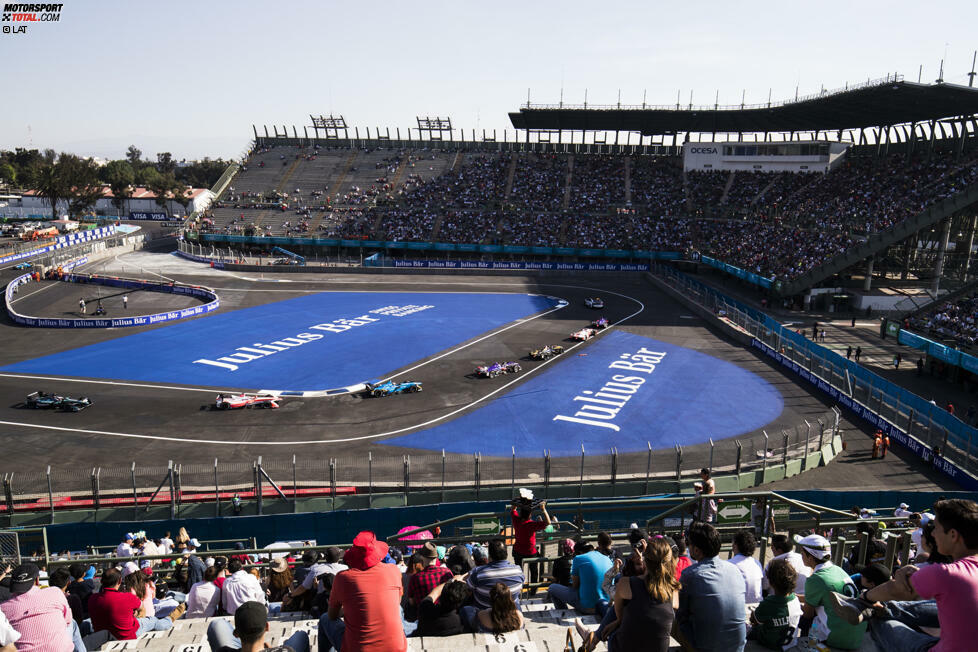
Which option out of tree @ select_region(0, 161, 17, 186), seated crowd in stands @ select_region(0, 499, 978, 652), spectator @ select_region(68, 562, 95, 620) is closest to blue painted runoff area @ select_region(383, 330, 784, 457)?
spectator @ select_region(68, 562, 95, 620)

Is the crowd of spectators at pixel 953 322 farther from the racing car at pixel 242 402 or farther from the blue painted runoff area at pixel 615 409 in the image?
the racing car at pixel 242 402

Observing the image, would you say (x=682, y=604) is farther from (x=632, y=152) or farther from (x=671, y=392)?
(x=632, y=152)

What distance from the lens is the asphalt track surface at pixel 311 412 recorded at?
26797 mm

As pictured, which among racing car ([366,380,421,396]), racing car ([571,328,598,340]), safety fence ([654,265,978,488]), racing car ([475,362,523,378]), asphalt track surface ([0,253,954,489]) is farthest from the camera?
racing car ([571,328,598,340])

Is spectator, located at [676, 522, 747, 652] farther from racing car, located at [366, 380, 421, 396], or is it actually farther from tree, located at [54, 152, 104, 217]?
tree, located at [54, 152, 104, 217]

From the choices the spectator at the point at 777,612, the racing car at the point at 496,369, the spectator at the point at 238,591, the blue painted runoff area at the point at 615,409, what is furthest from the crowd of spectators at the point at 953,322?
the spectator at the point at 238,591

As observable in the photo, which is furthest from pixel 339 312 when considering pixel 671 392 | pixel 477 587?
pixel 477 587

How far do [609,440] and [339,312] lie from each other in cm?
3238

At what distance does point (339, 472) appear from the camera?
25.2 m

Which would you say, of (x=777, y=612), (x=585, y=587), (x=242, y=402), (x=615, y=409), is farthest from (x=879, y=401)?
(x=242, y=402)

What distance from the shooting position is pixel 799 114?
7769 centimetres

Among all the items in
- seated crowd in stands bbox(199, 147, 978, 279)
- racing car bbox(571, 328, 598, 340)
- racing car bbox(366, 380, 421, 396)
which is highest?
seated crowd in stands bbox(199, 147, 978, 279)

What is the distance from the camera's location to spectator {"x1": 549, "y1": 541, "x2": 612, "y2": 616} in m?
9.16

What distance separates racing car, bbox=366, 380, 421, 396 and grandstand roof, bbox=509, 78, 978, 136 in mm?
50924
